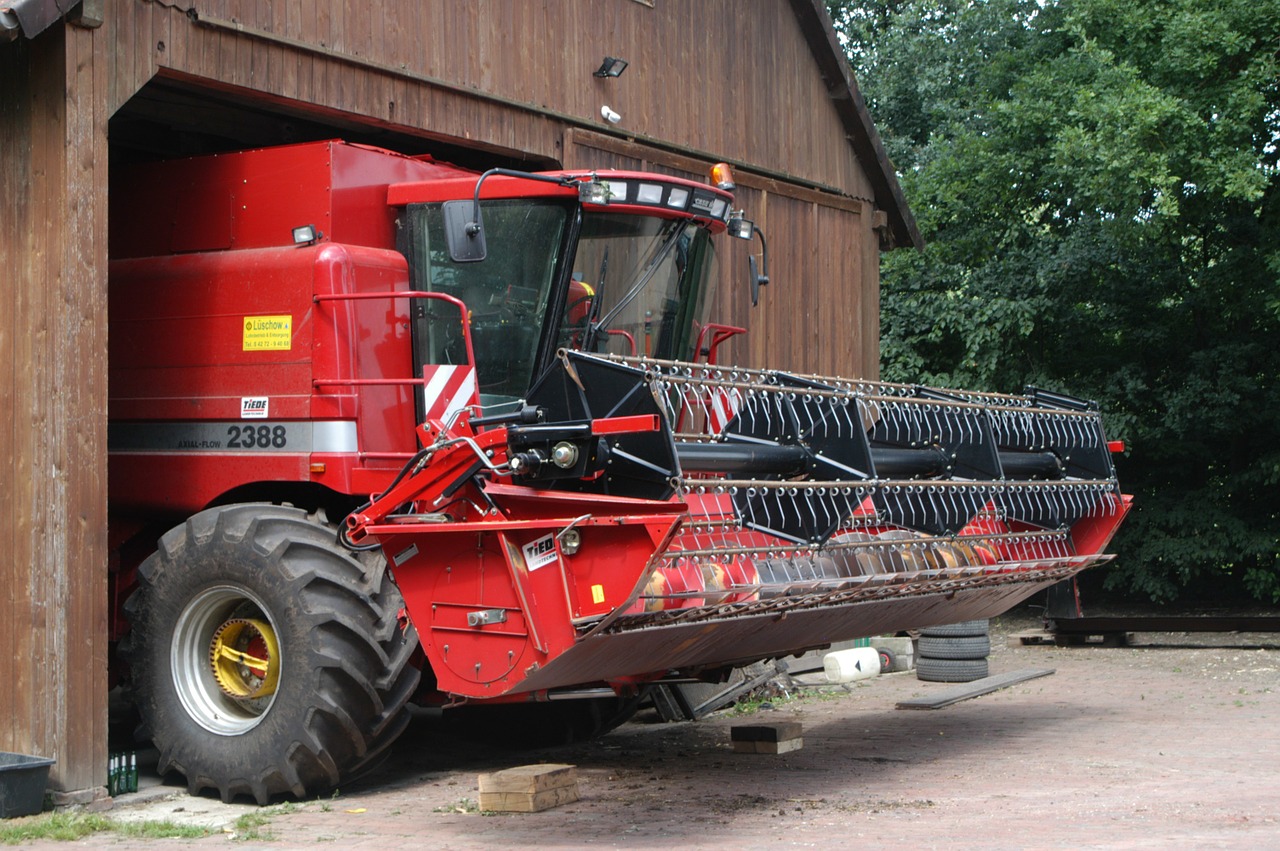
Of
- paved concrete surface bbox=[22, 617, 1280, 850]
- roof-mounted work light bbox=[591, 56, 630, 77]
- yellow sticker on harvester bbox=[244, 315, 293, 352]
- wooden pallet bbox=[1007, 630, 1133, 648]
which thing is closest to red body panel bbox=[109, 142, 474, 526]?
yellow sticker on harvester bbox=[244, 315, 293, 352]

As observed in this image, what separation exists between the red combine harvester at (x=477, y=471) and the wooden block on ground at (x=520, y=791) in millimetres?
421

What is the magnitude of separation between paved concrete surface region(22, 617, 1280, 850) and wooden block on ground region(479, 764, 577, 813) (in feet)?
0.26

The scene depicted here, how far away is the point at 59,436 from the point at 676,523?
3.34 meters

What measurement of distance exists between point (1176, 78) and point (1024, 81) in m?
2.48

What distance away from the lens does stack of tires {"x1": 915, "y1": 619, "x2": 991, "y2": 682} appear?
12695 mm

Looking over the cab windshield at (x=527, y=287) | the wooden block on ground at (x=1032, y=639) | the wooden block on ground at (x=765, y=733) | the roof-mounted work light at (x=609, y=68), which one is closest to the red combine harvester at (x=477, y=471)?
the cab windshield at (x=527, y=287)

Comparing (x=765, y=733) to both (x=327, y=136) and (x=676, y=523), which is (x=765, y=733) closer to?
(x=676, y=523)

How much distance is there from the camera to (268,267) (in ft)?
26.7

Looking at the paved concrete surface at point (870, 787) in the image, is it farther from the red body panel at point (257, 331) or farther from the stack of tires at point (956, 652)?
the red body panel at point (257, 331)

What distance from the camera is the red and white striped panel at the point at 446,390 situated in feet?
26.2

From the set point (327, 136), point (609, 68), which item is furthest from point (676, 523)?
point (609, 68)

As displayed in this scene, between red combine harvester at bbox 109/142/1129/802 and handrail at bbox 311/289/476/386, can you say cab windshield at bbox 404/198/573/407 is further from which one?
handrail at bbox 311/289/476/386

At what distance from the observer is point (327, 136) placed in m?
9.93

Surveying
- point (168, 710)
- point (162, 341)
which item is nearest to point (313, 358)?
point (162, 341)
